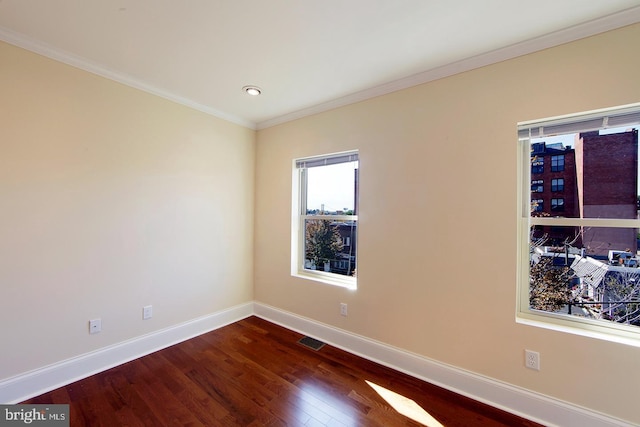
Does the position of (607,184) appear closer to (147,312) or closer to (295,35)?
(295,35)

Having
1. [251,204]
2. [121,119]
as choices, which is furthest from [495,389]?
[121,119]

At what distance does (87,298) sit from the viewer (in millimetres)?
2059

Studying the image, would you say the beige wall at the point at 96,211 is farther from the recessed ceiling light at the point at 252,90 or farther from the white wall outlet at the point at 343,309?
the white wall outlet at the point at 343,309

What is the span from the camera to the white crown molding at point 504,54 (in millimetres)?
1478

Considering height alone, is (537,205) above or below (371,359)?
above

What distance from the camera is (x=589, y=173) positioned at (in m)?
1.66

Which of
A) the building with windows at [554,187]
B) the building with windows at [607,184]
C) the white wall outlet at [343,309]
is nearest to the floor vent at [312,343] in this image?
the white wall outlet at [343,309]

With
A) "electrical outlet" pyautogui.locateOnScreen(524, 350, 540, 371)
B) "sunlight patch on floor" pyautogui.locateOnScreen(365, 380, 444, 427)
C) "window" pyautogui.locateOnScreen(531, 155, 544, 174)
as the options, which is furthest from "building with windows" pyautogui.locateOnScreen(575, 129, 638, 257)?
"sunlight patch on floor" pyautogui.locateOnScreen(365, 380, 444, 427)

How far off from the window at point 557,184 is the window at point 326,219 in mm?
1539

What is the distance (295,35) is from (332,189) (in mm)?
1579

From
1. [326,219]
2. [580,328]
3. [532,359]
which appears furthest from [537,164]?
[326,219]

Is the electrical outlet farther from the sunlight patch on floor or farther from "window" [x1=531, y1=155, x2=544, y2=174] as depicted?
"window" [x1=531, y1=155, x2=544, y2=174]

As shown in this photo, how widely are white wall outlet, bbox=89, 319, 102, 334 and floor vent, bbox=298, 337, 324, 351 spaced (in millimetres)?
1773

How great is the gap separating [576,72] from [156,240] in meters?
3.53
